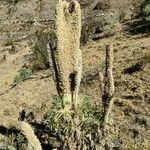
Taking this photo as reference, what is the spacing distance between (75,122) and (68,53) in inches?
51.5

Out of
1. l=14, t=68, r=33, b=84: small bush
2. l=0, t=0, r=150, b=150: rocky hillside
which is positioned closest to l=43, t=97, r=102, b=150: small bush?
l=0, t=0, r=150, b=150: rocky hillside

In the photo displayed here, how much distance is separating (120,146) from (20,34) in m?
22.9

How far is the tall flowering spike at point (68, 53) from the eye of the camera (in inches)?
328

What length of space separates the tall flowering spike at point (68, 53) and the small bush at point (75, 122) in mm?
259

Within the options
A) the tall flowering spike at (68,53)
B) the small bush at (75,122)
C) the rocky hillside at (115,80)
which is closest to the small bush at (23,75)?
the rocky hillside at (115,80)

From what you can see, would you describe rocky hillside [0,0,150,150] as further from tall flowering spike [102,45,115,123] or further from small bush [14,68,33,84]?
tall flowering spike [102,45,115,123]

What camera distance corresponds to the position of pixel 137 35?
17656mm

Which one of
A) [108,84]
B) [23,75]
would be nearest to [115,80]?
[108,84]

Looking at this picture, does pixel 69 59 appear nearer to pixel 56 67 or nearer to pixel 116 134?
pixel 56 67

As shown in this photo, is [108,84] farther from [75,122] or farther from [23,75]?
[23,75]

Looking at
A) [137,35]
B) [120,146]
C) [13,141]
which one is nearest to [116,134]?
[120,146]

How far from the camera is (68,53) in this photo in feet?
27.6

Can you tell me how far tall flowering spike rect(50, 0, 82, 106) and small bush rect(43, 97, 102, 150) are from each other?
259 mm

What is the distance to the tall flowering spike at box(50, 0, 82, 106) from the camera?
8338mm
